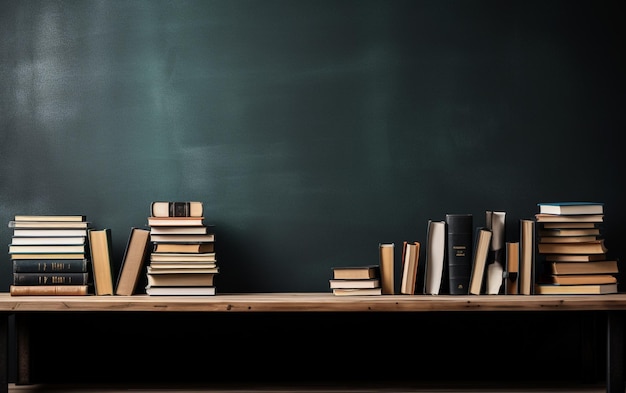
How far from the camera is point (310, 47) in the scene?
11.0 feet

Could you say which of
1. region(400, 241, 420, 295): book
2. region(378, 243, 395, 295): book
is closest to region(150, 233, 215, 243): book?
region(378, 243, 395, 295): book

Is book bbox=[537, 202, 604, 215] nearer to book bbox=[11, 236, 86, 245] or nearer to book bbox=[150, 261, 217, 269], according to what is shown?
book bbox=[150, 261, 217, 269]

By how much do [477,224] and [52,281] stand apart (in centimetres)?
195

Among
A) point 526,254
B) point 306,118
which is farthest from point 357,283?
point 306,118

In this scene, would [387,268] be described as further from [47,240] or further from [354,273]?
[47,240]

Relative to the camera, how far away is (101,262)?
3053 millimetres

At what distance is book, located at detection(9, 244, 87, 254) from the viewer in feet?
9.91

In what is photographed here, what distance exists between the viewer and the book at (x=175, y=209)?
3.04m

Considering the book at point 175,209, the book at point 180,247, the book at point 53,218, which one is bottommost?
the book at point 180,247

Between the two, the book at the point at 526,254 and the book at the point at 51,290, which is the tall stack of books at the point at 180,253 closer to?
the book at the point at 51,290

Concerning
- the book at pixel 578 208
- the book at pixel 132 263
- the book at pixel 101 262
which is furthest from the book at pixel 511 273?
the book at pixel 101 262

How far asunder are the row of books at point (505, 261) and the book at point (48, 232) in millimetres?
1140

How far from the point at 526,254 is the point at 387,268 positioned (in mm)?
604

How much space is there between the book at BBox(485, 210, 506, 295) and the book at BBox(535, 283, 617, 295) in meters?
0.17
